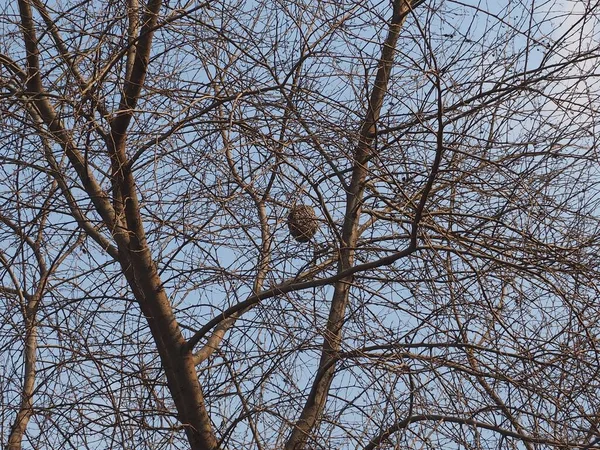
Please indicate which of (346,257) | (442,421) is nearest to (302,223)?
(346,257)

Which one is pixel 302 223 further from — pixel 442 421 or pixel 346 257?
pixel 442 421

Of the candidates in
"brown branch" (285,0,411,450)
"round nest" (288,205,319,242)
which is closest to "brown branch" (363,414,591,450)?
"brown branch" (285,0,411,450)

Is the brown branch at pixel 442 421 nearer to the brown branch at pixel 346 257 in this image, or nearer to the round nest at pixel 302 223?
the brown branch at pixel 346 257

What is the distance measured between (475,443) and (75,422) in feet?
6.46

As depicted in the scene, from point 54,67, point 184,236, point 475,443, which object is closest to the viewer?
point 475,443

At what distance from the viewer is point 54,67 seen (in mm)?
4246

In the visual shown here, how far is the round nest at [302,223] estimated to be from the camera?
452 centimetres

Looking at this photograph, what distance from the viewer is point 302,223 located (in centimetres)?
463

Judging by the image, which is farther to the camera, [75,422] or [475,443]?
[75,422]

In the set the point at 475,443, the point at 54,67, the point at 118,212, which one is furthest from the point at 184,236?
the point at 475,443

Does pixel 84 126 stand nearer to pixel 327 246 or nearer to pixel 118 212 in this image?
pixel 118 212

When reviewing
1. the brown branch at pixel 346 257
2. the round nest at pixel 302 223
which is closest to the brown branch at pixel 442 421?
the brown branch at pixel 346 257

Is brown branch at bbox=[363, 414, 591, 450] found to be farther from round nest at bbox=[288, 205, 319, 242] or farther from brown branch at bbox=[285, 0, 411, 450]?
round nest at bbox=[288, 205, 319, 242]

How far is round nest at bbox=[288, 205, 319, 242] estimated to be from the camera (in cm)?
452
